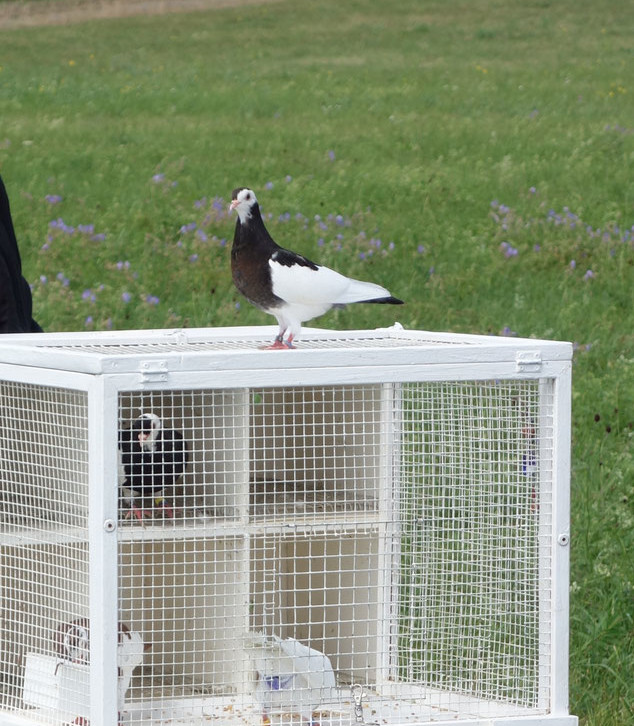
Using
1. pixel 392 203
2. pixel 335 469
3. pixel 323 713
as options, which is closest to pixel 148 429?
pixel 335 469

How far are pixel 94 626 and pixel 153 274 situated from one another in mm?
5374

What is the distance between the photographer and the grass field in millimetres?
5609

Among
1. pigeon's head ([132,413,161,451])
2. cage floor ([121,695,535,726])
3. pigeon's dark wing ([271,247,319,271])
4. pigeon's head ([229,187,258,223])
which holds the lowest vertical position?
cage floor ([121,695,535,726])

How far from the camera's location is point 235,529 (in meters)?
2.69

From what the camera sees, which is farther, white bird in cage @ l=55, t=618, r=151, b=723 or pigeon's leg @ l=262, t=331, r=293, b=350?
pigeon's leg @ l=262, t=331, r=293, b=350

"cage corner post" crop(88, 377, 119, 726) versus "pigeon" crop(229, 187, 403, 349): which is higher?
"pigeon" crop(229, 187, 403, 349)

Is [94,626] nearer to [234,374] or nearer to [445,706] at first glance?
[234,374]

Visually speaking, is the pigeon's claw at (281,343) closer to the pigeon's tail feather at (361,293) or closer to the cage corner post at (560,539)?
the pigeon's tail feather at (361,293)

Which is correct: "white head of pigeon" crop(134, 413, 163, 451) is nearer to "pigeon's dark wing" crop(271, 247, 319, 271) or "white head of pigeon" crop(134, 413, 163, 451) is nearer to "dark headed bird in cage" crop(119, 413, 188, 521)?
"dark headed bird in cage" crop(119, 413, 188, 521)

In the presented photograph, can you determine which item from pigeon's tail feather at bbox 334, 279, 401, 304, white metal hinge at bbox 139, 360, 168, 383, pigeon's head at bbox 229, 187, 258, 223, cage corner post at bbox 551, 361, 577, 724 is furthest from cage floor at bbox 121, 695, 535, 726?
pigeon's head at bbox 229, 187, 258, 223

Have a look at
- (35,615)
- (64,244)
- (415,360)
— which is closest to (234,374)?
(415,360)

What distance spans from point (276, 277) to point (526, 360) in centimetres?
55

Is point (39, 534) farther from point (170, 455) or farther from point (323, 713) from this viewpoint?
point (323, 713)

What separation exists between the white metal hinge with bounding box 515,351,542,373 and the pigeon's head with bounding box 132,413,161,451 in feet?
2.27
